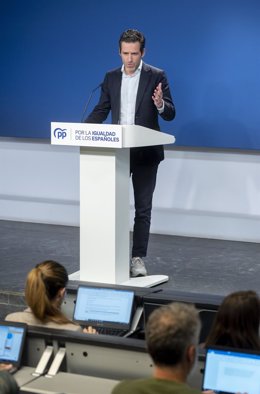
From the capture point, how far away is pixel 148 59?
7.40 meters

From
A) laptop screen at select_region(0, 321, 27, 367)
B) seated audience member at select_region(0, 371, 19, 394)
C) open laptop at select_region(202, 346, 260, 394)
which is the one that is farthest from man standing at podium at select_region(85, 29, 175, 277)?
seated audience member at select_region(0, 371, 19, 394)

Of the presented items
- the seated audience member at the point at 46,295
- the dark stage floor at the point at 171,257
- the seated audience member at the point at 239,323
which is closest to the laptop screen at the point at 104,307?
the seated audience member at the point at 46,295

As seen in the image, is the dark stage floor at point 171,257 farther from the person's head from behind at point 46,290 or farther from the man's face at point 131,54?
the person's head from behind at point 46,290

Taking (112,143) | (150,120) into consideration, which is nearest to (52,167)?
(150,120)

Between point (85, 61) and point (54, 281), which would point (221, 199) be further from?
point (54, 281)

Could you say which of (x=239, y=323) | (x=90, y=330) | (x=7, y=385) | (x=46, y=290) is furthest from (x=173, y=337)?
(x=90, y=330)

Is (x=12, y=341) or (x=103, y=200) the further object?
(x=103, y=200)

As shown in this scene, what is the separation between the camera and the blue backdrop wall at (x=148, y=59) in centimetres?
709

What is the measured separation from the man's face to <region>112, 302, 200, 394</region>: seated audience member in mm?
3076

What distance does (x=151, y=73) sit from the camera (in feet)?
18.2

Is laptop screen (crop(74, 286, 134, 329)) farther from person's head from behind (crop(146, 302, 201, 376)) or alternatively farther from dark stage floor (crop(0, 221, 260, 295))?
person's head from behind (crop(146, 302, 201, 376))

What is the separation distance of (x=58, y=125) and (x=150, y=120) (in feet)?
2.32

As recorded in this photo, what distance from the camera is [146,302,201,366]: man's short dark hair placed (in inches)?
96.3

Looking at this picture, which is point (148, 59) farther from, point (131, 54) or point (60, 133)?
point (60, 133)
